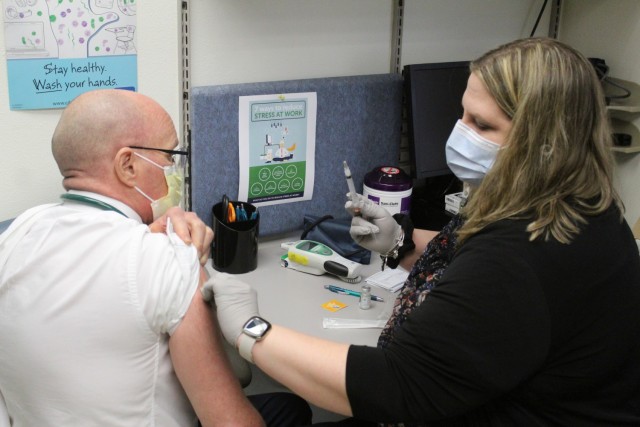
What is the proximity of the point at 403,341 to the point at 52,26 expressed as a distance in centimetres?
100

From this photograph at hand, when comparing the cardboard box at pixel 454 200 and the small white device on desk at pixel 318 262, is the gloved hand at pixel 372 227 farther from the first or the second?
the cardboard box at pixel 454 200

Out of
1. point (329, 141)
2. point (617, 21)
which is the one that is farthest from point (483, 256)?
point (617, 21)

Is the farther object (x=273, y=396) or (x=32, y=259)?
(x=273, y=396)

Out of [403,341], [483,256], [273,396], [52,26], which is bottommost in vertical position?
[273,396]

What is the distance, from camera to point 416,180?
2016mm

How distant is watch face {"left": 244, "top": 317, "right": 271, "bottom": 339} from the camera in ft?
3.28

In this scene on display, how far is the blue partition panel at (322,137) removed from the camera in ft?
5.18

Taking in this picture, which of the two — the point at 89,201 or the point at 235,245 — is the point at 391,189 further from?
the point at 89,201

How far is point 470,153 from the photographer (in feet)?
3.72

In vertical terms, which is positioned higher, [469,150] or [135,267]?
[469,150]

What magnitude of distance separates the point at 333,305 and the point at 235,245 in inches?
11.1

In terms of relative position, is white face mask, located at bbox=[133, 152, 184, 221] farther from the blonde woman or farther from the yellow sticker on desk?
the yellow sticker on desk

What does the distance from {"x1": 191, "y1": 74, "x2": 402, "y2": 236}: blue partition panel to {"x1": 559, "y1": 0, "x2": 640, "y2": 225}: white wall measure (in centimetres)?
70

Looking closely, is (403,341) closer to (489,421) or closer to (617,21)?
(489,421)
